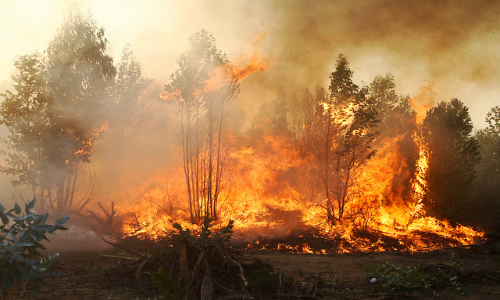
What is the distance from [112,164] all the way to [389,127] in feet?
76.0

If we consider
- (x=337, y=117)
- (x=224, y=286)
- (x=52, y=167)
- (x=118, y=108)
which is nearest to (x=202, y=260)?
(x=224, y=286)

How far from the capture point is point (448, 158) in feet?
56.3

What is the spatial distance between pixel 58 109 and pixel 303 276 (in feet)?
49.2

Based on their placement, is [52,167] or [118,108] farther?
[118,108]

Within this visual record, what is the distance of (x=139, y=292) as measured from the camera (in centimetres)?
645

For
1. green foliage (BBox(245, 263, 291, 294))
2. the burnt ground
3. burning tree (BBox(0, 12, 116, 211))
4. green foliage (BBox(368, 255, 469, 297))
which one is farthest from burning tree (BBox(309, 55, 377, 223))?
burning tree (BBox(0, 12, 116, 211))

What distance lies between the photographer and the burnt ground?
6.23 meters

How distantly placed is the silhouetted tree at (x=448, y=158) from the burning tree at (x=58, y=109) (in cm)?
1909

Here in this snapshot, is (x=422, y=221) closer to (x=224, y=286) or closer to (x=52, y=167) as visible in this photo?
(x=224, y=286)

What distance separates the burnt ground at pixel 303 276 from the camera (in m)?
6.23

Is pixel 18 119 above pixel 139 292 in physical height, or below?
above

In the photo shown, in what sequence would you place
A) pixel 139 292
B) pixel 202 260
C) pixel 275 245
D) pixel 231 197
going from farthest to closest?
pixel 231 197 → pixel 275 245 → pixel 202 260 → pixel 139 292

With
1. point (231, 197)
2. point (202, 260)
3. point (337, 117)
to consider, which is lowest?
point (202, 260)

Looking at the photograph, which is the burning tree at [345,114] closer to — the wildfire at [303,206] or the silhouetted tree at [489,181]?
the wildfire at [303,206]
